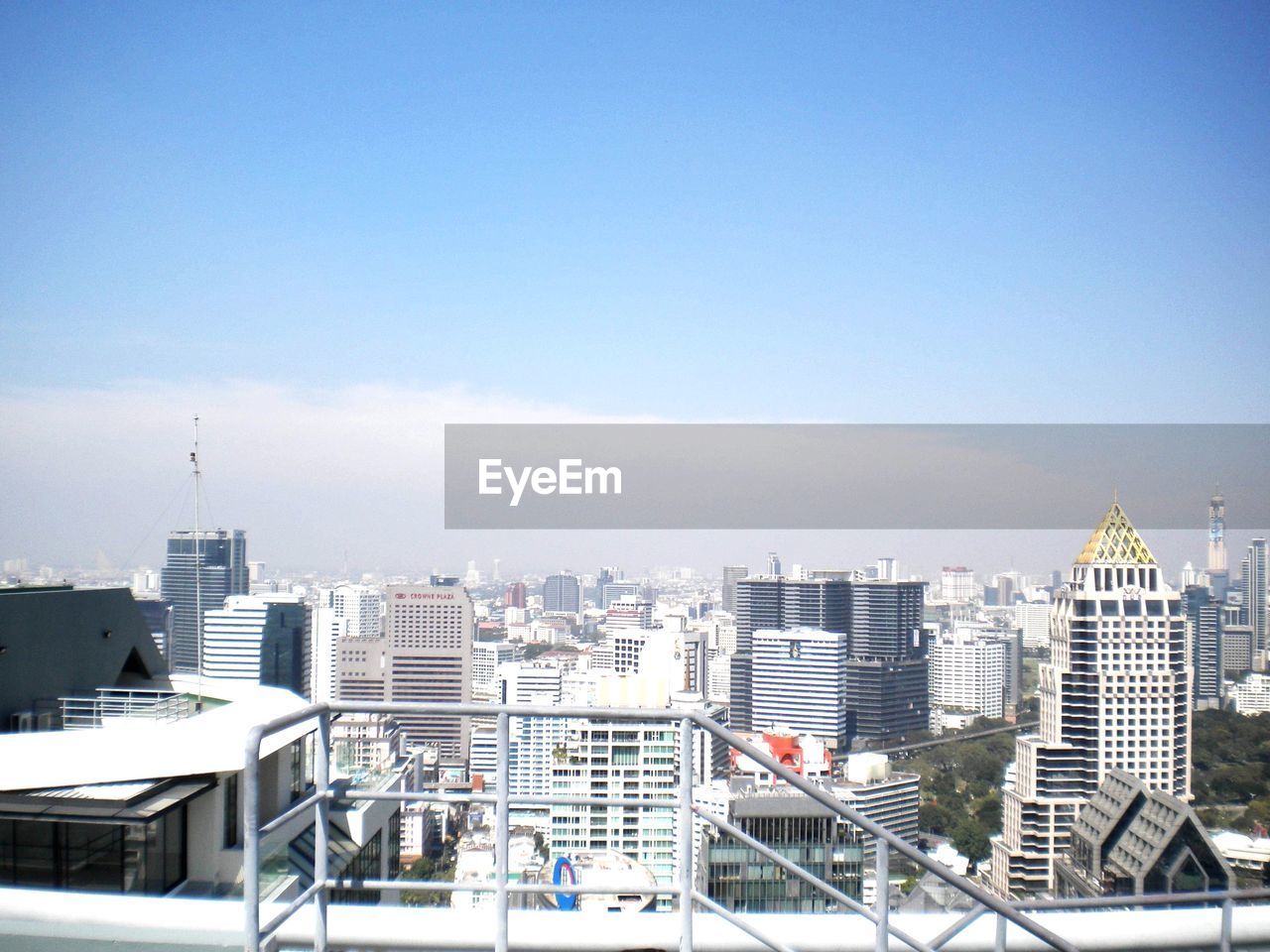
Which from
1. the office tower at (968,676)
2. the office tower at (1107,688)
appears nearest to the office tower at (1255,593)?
the office tower at (1107,688)

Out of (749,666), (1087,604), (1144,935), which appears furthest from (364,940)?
(749,666)

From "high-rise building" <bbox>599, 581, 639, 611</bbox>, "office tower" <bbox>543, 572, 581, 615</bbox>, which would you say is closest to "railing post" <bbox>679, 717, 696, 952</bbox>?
"high-rise building" <bbox>599, 581, 639, 611</bbox>

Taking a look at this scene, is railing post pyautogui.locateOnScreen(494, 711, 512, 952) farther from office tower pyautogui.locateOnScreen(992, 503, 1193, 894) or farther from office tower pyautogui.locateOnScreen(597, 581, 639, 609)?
office tower pyautogui.locateOnScreen(597, 581, 639, 609)

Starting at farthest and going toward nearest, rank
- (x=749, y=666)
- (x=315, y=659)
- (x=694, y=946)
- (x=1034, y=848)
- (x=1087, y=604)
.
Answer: (x=749, y=666)
(x=315, y=659)
(x=1087, y=604)
(x=1034, y=848)
(x=694, y=946)

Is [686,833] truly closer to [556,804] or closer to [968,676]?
[556,804]

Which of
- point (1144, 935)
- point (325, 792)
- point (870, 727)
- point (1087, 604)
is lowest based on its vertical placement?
point (870, 727)

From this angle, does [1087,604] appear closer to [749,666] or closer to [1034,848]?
[1034,848]

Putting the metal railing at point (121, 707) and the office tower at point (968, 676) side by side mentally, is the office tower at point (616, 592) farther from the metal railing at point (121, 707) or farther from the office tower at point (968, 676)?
the metal railing at point (121, 707)
